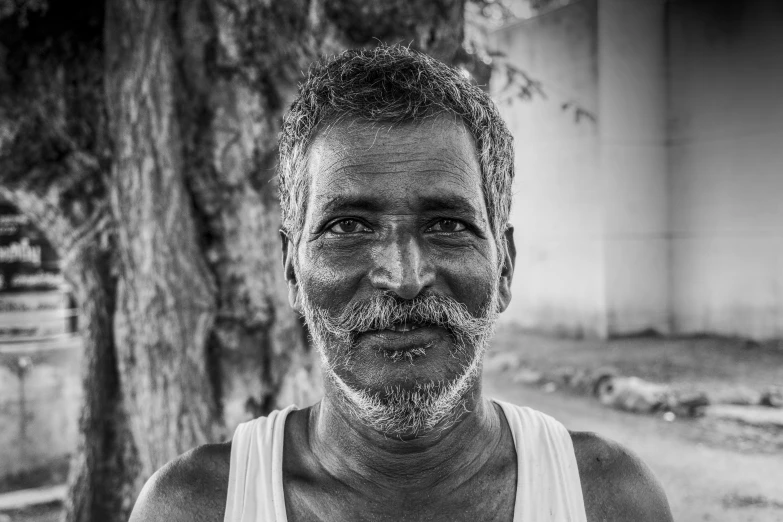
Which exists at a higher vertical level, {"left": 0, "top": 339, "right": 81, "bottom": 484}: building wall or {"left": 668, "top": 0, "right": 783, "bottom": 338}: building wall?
{"left": 668, "top": 0, "right": 783, "bottom": 338}: building wall

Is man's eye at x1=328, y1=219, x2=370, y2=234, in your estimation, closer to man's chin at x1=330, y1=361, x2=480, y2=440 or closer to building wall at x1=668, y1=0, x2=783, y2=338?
man's chin at x1=330, y1=361, x2=480, y2=440

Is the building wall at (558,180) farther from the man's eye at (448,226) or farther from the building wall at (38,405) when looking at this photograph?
the man's eye at (448,226)

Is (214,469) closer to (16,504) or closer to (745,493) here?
(16,504)

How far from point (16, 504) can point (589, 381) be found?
6756 millimetres

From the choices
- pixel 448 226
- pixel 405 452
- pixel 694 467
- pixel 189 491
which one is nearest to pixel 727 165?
pixel 694 467

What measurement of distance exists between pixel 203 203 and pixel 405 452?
177cm

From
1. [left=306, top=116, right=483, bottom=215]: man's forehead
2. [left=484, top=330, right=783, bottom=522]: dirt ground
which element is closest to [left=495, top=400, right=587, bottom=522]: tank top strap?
[left=306, top=116, right=483, bottom=215]: man's forehead

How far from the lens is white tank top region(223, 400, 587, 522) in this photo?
2.03 metres

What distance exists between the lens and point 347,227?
1988mm

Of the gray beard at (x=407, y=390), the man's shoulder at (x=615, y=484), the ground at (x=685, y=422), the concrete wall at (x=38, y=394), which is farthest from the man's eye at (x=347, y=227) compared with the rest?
the ground at (x=685, y=422)

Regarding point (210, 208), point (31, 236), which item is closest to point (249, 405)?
point (210, 208)

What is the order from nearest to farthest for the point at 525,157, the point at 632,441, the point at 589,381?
the point at 632,441, the point at 589,381, the point at 525,157

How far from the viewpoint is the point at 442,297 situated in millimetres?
1891

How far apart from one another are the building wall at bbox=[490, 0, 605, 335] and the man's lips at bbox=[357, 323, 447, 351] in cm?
962
